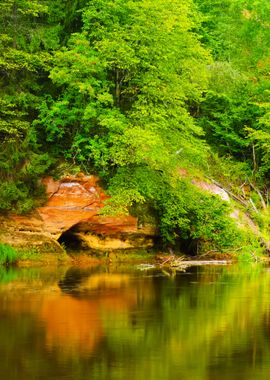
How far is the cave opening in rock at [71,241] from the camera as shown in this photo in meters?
27.2

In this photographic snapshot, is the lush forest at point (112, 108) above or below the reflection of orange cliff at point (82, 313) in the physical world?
above

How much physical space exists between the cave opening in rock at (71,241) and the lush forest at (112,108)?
1963mm

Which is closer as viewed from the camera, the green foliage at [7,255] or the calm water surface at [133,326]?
the calm water surface at [133,326]

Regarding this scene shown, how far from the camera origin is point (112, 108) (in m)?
27.7

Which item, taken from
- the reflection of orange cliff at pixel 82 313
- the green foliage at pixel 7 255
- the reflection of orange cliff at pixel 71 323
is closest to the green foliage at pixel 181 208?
the green foliage at pixel 7 255

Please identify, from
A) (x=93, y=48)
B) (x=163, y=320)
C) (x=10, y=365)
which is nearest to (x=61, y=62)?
(x=93, y=48)

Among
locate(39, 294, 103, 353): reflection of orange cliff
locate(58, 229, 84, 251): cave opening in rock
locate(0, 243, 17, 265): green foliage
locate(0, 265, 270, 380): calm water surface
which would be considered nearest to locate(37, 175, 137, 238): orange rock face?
locate(58, 229, 84, 251): cave opening in rock

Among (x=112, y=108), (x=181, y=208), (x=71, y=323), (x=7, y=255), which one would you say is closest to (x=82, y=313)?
(x=71, y=323)

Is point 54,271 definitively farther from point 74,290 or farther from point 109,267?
point 74,290

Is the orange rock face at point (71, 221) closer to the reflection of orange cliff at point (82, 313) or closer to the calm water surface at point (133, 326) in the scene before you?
the calm water surface at point (133, 326)

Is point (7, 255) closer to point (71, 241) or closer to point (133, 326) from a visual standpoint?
point (71, 241)

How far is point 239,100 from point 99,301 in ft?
70.9

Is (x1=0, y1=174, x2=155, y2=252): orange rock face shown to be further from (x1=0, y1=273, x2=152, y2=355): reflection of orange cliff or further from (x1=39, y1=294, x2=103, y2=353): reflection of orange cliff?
(x1=39, y1=294, x2=103, y2=353): reflection of orange cliff

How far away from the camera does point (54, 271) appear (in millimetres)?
23766
